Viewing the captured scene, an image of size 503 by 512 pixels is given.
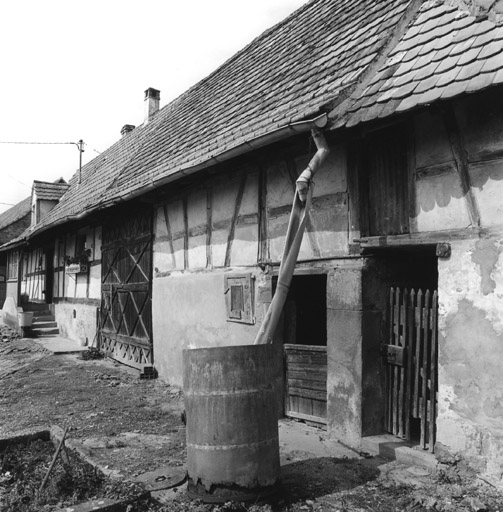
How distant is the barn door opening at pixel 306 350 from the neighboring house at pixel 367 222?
2cm

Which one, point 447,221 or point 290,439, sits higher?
point 447,221

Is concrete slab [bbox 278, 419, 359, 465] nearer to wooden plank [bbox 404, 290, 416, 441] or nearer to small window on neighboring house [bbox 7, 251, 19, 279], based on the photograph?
wooden plank [bbox 404, 290, 416, 441]

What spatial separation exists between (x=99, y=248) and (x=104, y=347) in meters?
2.52

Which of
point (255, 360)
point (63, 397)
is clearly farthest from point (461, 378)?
point (63, 397)

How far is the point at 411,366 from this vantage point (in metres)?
5.10

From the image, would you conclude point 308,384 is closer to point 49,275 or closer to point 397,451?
point 397,451

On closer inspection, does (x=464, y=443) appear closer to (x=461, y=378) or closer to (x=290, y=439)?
(x=461, y=378)

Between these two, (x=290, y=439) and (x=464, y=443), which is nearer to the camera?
(x=464, y=443)

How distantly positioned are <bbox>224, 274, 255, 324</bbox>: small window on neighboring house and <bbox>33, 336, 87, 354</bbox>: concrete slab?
6.99 m

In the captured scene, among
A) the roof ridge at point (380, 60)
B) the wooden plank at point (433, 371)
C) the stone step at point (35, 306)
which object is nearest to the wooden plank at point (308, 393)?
the wooden plank at point (433, 371)

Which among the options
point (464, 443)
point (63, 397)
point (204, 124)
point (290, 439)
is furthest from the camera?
point (204, 124)

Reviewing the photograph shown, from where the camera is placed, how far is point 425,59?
482 cm

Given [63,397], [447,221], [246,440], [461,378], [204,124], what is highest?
[204,124]

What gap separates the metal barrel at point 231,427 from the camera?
3922 millimetres
